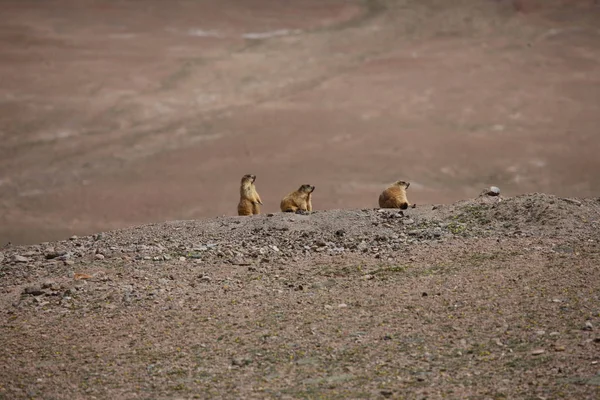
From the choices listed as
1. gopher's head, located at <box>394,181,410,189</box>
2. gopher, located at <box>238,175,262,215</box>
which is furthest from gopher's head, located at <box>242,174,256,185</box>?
gopher's head, located at <box>394,181,410,189</box>

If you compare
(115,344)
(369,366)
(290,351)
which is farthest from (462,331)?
(115,344)

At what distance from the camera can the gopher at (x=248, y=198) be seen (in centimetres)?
1480

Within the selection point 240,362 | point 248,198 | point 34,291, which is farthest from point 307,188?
point 240,362

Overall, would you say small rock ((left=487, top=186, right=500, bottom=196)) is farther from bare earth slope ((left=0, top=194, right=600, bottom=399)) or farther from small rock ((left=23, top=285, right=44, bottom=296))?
small rock ((left=23, top=285, right=44, bottom=296))

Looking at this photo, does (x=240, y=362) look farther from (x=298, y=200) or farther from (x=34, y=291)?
(x=298, y=200)

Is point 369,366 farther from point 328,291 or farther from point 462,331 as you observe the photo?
point 328,291

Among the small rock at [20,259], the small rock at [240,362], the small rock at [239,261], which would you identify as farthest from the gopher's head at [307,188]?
the small rock at [240,362]

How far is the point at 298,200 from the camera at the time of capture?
14.4 m

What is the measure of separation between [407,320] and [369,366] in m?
1.20

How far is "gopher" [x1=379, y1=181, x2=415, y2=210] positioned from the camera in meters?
14.1

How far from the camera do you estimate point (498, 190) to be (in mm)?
14141

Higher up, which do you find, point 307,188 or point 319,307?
point 307,188

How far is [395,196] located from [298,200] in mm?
1549

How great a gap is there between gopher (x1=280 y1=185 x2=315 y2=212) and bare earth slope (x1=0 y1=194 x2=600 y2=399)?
3.35ft
